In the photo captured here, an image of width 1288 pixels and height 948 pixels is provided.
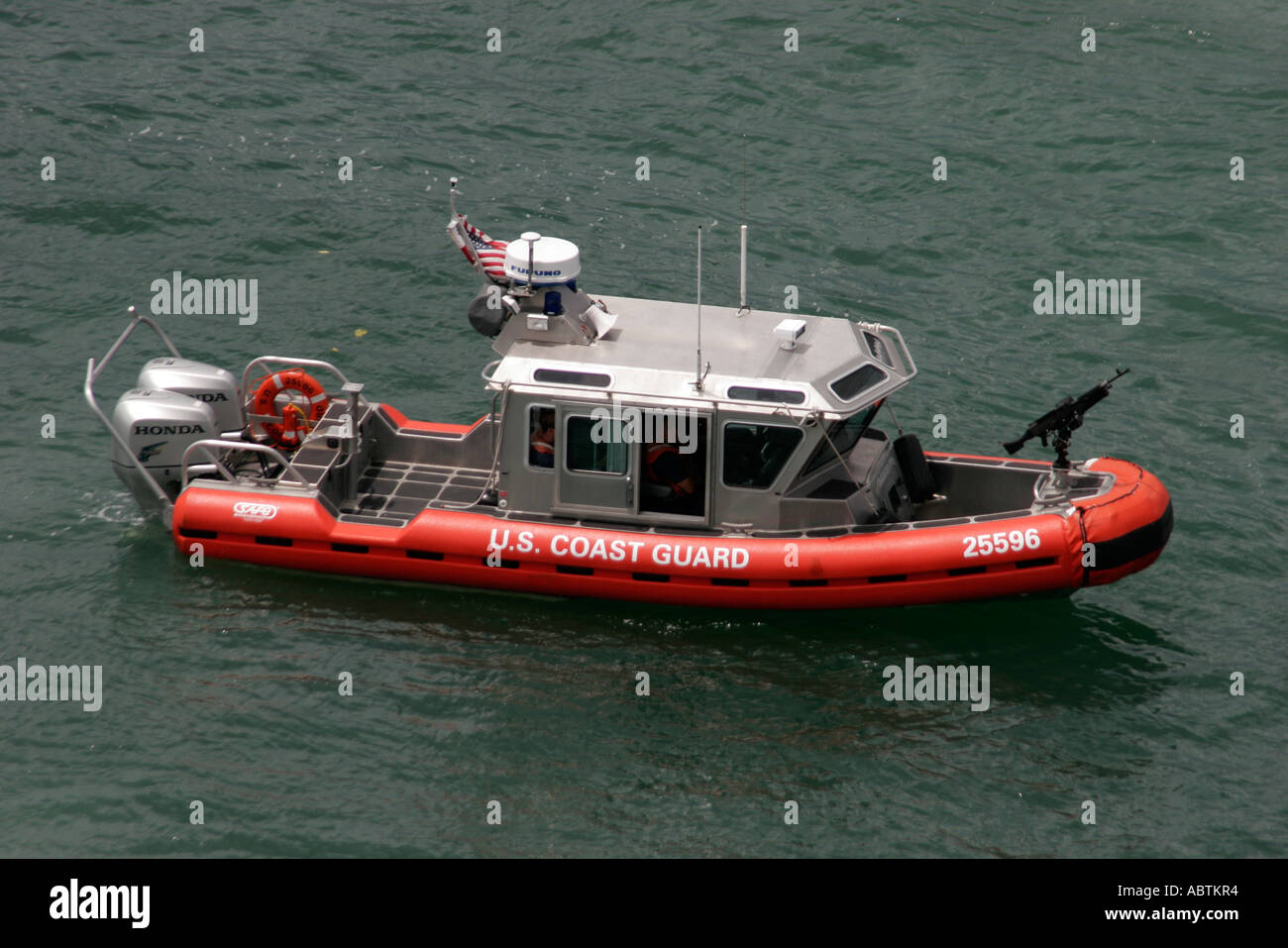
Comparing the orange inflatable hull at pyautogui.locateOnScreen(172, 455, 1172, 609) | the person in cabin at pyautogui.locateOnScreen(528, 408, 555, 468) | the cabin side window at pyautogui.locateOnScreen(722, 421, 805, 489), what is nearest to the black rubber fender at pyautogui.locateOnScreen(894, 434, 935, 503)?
the orange inflatable hull at pyautogui.locateOnScreen(172, 455, 1172, 609)

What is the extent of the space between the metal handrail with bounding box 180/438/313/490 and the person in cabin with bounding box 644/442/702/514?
3.11 meters

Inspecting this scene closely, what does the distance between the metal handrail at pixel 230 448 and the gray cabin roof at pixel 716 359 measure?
2.15m

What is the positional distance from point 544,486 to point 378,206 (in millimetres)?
8212

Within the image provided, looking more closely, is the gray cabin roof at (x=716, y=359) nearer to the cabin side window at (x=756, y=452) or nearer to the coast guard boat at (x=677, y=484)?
the coast guard boat at (x=677, y=484)

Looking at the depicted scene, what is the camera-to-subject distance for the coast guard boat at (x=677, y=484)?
13.4 m

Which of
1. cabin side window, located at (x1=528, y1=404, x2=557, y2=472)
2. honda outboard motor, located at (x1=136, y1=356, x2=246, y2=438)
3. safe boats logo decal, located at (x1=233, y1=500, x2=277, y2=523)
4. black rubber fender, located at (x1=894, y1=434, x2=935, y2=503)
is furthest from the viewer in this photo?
honda outboard motor, located at (x1=136, y1=356, x2=246, y2=438)

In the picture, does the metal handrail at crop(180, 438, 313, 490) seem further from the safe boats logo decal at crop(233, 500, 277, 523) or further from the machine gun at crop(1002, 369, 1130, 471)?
the machine gun at crop(1002, 369, 1130, 471)

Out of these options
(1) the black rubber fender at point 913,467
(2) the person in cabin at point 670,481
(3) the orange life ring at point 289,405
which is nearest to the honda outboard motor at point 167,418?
(3) the orange life ring at point 289,405

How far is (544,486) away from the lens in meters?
13.9

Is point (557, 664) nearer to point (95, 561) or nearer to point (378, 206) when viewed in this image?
point (95, 561)

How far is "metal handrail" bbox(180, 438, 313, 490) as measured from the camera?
46.4ft

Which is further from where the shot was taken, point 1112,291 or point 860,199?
point 860,199

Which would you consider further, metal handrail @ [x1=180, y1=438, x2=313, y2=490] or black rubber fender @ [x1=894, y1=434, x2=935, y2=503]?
black rubber fender @ [x1=894, y1=434, x2=935, y2=503]
